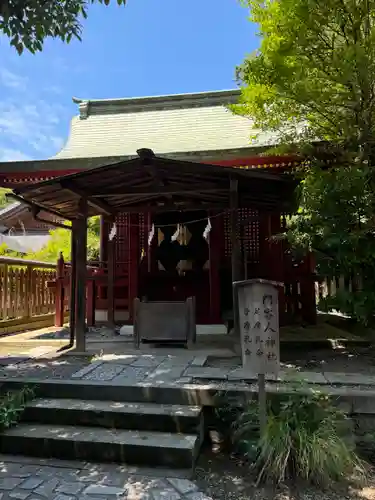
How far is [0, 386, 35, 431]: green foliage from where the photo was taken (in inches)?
138

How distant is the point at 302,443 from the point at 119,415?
1.70 m

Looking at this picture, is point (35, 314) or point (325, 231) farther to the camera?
point (35, 314)

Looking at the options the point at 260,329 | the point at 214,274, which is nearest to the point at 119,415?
the point at 260,329

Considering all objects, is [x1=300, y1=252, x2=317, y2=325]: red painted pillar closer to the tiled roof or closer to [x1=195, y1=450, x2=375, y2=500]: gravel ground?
the tiled roof

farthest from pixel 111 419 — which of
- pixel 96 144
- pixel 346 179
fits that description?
pixel 96 144

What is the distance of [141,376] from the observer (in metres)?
4.23

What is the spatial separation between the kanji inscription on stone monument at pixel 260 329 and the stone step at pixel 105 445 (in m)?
0.91

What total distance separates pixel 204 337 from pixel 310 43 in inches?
205

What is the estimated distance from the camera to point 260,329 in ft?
10.3

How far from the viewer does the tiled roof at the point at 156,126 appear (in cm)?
858

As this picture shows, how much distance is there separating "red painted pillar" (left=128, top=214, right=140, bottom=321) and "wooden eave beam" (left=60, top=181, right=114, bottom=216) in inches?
55.9

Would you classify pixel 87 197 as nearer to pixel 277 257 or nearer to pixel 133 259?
pixel 133 259

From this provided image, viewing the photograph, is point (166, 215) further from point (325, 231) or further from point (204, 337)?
point (325, 231)

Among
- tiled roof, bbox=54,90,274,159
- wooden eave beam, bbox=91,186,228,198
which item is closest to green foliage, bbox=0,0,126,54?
wooden eave beam, bbox=91,186,228,198
